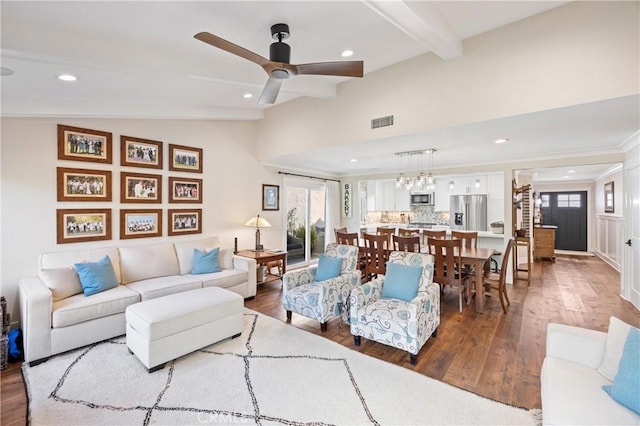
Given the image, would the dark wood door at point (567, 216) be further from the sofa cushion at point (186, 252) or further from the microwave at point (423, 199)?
the sofa cushion at point (186, 252)

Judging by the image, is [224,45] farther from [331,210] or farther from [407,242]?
[331,210]

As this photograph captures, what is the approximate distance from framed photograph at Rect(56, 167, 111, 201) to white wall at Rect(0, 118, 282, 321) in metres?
0.06

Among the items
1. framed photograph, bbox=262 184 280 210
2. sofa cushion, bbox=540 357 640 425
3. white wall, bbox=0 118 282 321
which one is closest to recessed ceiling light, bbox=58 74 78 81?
white wall, bbox=0 118 282 321

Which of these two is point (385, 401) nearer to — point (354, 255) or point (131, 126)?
point (354, 255)

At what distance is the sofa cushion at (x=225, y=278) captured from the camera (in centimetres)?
399

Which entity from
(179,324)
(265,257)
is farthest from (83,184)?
(265,257)

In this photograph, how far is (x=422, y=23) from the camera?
2402 millimetres

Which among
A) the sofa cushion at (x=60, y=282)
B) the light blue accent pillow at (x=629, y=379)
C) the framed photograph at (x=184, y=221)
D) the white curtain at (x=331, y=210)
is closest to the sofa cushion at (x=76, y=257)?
the sofa cushion at (x=60, y=282)

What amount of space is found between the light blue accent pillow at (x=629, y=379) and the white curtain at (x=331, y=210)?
621 centimetres

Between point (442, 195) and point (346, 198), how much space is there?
242 centimetres

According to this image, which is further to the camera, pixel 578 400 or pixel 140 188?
pixel 140 188

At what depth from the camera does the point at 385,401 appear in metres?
2.20

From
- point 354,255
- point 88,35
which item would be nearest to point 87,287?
point 88,35

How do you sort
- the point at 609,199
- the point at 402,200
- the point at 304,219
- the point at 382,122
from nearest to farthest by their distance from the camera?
the point at 382,122, the point at 304,219, the point at 609,199, the point at 402,200
